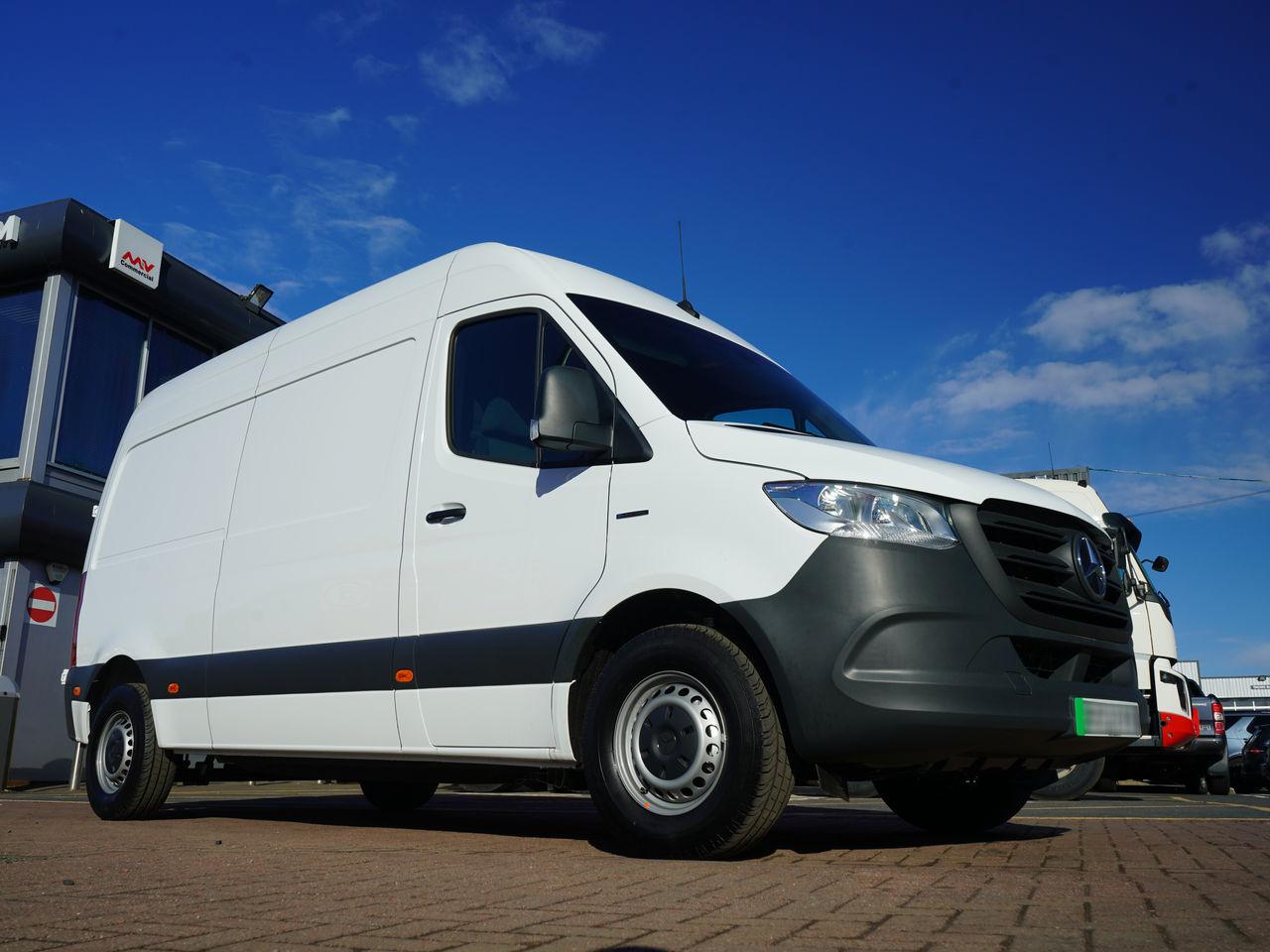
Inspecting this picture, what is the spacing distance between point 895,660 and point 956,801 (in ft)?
6.71

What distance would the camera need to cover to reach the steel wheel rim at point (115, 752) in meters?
7.08

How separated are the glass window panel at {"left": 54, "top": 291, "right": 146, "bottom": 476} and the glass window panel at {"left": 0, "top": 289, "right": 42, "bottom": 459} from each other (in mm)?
537

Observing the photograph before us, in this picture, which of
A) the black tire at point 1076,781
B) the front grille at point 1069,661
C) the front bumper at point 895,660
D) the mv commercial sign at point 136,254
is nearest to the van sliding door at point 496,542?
the front bumper at point 895,660

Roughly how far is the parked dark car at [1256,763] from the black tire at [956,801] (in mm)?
13958

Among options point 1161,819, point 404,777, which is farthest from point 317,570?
point 1161,819

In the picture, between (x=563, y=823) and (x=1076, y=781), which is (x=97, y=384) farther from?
(x=1076, y=781)

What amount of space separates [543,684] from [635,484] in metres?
0.92

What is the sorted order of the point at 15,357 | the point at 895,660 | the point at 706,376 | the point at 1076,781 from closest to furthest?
the point at 895,660 → the point at 706,376 → the point at 1076,781 → the point at 15,357

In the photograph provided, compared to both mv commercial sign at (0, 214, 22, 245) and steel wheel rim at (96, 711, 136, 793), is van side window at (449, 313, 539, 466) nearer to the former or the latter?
steel wheel rim at (96, 711, 136, 793)

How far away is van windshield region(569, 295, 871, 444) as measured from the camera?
15.8 feet

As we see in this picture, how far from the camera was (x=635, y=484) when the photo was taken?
14.7 feet

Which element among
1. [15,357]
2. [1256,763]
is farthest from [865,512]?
[1256,763]

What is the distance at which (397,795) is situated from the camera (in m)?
8.02

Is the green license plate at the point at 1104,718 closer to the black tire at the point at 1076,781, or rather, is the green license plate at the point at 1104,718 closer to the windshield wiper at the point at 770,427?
the windshield wiper at the point at 770,427
